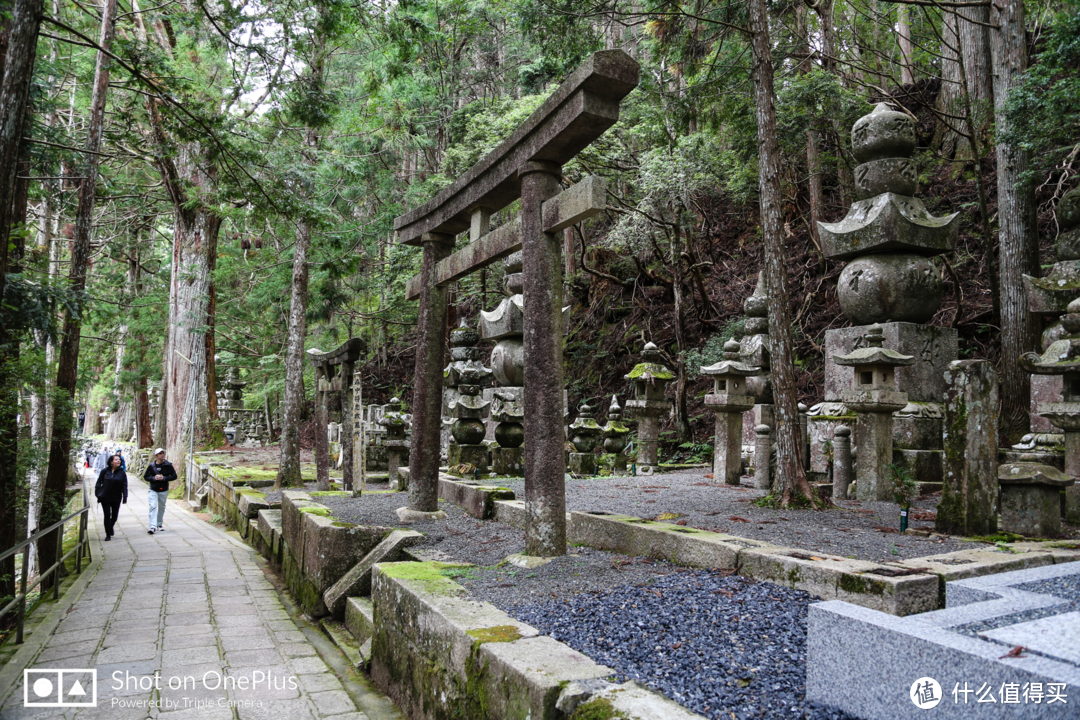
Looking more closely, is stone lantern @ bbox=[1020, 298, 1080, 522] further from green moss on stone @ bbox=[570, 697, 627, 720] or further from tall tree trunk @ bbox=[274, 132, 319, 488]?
tall tree trunk @ bbox=[274, 132, 319, 488]

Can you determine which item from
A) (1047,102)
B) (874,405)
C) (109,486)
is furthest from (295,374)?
(1047,102)

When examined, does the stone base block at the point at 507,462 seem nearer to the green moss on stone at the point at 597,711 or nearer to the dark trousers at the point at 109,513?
the dark trousers at the point at 109,513

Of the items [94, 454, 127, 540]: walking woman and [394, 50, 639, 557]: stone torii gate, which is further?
[94, 454, 127, 540]: walking woman

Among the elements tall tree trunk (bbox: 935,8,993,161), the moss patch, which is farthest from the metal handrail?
tall tree trunk (bbox: 935,8,993,161)

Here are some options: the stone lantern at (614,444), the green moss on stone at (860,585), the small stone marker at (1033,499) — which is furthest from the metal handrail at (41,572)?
the stone lantern at (614,444)

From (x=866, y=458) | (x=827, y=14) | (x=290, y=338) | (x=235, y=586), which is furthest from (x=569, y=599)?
(x=827, y=14)

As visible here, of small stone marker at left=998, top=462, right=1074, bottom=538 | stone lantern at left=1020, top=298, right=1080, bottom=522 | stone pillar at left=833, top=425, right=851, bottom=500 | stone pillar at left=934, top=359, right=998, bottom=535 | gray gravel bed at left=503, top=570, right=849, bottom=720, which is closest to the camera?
gray gravel bed at left=503, top=570, right=849, bottom=720

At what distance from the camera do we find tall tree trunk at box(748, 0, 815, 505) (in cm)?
707

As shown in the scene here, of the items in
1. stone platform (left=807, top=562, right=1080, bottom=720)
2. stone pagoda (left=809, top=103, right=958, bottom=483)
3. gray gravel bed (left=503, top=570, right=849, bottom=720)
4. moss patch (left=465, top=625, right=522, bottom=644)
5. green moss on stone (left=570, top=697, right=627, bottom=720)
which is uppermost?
stone pagoda (left=809, top=103, right=958, bottom=483)

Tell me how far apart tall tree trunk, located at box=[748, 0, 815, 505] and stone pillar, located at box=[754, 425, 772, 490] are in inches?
79.4

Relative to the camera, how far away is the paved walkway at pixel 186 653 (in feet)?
13.9

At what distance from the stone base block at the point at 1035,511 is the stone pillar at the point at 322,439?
32.5 ft

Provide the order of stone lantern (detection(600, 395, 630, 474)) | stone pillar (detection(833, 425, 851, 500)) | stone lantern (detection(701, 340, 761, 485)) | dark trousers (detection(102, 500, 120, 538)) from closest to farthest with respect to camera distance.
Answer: stone pillar (detection(833, 425, 851, 500))
stone lantern (detection(701, 340, 761, 485))
dark trousers (detection(102, 500, 120, 538))
stone lantern (detection(600, 395, 630, 474))

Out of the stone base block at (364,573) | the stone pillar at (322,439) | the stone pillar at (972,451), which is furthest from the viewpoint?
the stone pillar at (322,439)
